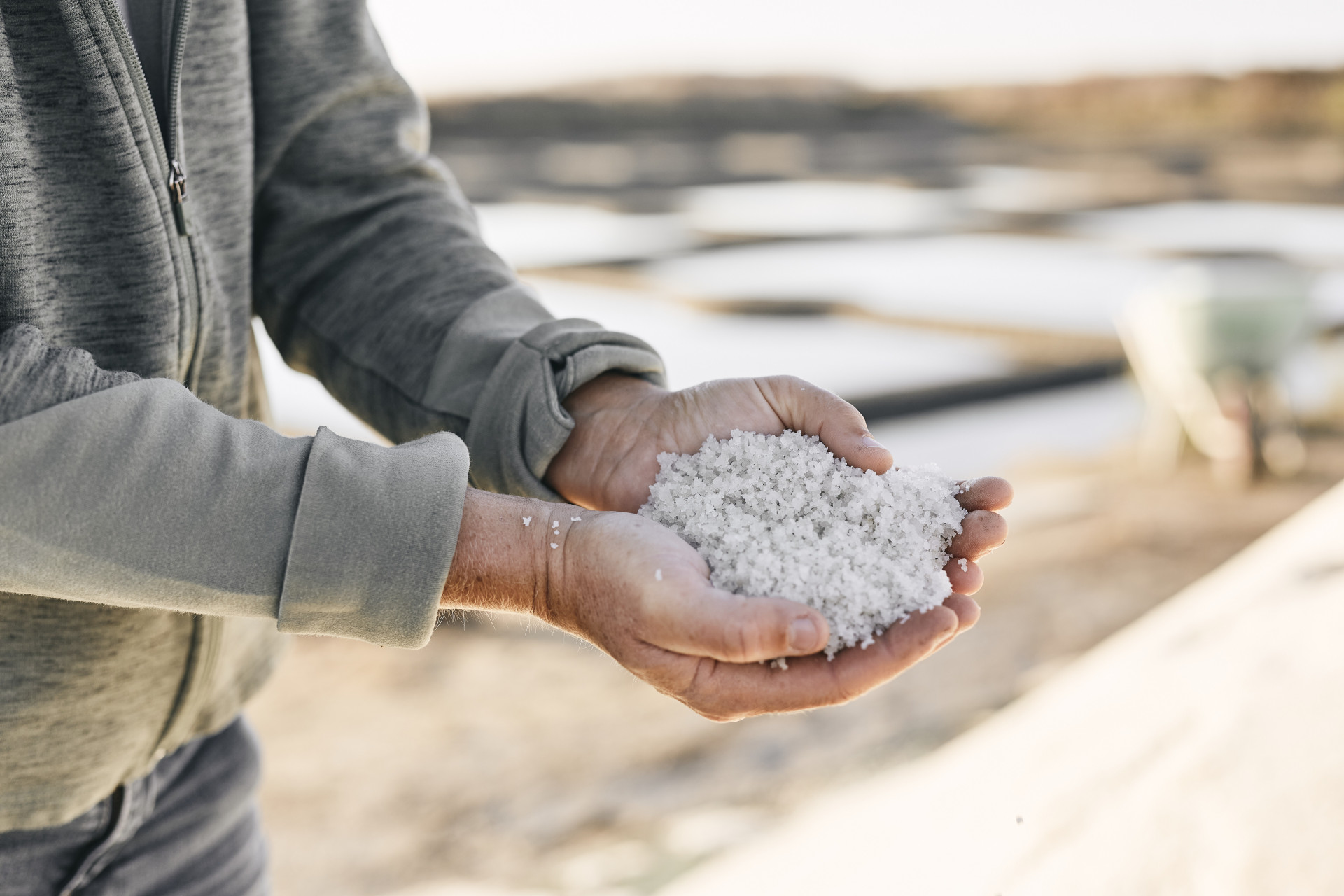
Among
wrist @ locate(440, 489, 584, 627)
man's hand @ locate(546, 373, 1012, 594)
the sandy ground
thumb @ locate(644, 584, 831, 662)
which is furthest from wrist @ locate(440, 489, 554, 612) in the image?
the sandy ground

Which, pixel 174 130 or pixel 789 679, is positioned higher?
pixel 174 130

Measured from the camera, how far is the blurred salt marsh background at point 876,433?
2.42 metres

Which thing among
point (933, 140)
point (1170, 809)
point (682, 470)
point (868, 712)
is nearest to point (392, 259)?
point (682, 470)

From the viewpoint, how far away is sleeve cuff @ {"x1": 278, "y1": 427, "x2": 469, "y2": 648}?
2.48 ft

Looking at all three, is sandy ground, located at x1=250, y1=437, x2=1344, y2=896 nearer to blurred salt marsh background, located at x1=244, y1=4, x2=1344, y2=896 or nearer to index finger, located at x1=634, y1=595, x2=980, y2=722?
blurred salt marsh background, located at x1=244, y1=4, x2=1344, y2=896

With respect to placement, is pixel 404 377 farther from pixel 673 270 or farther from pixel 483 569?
pixel 673 270

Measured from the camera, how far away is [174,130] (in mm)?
888

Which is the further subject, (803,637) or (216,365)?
(216,365)

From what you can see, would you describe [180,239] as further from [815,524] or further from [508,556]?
[815,524]

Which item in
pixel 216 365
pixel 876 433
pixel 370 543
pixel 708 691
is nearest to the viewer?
pixel 370 543

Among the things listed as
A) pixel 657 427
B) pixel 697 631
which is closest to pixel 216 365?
pixel 657 427

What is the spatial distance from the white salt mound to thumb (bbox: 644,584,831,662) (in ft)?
0.35

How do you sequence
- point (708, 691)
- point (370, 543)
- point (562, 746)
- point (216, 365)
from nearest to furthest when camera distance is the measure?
point (370, 543)
point (708, 691)
point (216, 365)
point (562, 746)

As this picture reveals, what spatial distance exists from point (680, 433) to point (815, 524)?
16cm
